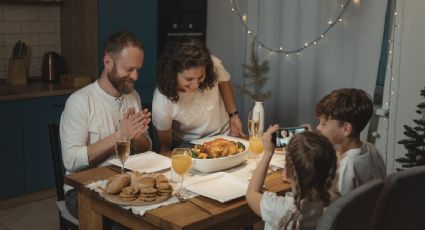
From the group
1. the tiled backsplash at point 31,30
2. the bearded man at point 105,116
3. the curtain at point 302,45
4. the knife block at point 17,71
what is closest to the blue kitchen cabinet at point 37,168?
the knife block at point 17,71

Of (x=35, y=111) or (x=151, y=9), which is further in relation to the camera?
(x=151, y=9)

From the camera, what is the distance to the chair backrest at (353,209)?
1.69 metres

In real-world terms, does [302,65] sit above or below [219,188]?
above

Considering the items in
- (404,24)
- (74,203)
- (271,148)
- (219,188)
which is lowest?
(74,203)

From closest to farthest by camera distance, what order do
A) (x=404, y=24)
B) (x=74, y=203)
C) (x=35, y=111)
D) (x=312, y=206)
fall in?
(x=312, y=206) → (x=74, y=203) → (x=404, y=24) → (x=35, y=111)

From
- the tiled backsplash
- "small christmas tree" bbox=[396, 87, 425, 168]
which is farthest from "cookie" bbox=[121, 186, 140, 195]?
the tiled backsplash

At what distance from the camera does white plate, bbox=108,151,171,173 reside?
Result: 238 cm

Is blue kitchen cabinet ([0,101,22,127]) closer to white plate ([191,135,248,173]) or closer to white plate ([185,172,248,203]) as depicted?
white plate ([191,135,248,173])

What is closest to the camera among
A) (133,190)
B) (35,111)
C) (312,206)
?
(312,206)

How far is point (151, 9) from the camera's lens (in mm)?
4438

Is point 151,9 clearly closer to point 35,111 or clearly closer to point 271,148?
point 35,111

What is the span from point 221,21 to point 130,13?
2.52 feet

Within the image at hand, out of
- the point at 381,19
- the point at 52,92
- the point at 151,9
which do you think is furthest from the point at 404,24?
the point at 52,92

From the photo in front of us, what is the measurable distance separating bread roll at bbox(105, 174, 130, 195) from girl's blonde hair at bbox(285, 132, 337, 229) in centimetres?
62
